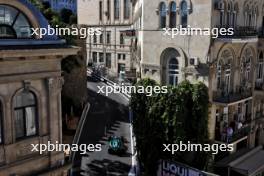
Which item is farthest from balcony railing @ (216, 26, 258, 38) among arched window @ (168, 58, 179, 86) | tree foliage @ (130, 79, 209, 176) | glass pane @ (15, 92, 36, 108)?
glass pane @ (15, 92, 36, 108)

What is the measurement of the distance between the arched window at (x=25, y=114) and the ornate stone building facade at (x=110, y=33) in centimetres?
3253

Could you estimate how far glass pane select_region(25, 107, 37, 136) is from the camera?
589 inches

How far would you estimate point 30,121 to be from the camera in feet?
49.6

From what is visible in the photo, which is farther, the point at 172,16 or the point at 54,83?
the point at 172,16

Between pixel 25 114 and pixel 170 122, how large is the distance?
39.2ft

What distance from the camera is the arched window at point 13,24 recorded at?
1395 cm

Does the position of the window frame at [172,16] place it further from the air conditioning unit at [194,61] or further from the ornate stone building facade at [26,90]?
the ornate stone building facade at [26,90]

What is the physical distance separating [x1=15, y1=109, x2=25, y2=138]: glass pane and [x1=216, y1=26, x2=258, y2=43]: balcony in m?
15.8

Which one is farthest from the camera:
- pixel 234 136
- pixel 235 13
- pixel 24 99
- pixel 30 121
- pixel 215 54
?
pixel 234 136

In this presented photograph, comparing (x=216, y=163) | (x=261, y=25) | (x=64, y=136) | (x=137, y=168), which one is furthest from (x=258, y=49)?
(x=64, y=136)

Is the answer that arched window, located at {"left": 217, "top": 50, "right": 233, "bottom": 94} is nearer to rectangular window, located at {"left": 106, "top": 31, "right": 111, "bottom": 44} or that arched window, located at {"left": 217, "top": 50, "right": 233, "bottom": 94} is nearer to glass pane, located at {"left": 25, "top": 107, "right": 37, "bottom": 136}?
glass pane, located at {"left": 25, "top": 107, "right": 37, "bottom": 136}

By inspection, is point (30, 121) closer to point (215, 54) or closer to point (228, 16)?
point (215, 54)

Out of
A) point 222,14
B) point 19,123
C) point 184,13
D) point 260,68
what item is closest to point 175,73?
point 184,13

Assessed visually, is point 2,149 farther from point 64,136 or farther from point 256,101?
point 256,101
